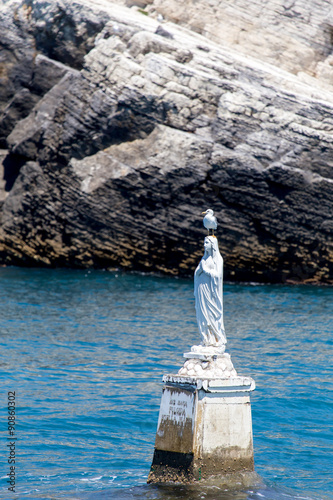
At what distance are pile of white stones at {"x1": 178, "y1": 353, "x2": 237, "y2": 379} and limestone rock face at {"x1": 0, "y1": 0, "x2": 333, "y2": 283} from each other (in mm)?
18227

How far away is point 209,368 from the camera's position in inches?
337

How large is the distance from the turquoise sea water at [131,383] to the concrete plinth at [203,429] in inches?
10.7

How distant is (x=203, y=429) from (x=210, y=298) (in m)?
1.72

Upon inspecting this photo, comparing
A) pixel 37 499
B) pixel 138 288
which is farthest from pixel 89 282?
pixel 37 499

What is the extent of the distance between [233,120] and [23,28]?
35.8ft

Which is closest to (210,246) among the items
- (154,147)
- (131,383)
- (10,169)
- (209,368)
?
(209,368)

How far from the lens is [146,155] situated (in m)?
27.0

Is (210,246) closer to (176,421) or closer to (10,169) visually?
(176,421)

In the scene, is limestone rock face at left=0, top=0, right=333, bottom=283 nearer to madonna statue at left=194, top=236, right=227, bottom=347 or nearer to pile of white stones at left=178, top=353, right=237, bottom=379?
madonna statue at left=194, top=236, right=227, bottom=347

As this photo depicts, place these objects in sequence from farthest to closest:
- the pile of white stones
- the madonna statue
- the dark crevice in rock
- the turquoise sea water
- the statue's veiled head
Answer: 1. the dark crevice in rock
2. the turquoise sea water
3. the statue's veiled head
4. the madonna statue
5. the pile of white stones

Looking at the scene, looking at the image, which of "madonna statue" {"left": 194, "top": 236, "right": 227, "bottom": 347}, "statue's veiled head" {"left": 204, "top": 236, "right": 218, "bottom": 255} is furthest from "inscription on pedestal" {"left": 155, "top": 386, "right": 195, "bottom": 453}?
"statue's veiled head" {"left": 204, "top": 236, "right": 218, "bottom": 255}

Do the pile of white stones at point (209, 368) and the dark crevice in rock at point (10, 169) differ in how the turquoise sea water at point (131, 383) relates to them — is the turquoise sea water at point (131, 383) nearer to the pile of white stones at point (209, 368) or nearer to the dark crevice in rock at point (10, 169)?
the pile of white stones at point (209, 368)

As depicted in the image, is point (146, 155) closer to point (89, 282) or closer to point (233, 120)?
point (233, 120)

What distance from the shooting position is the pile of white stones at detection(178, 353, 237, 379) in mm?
8501
